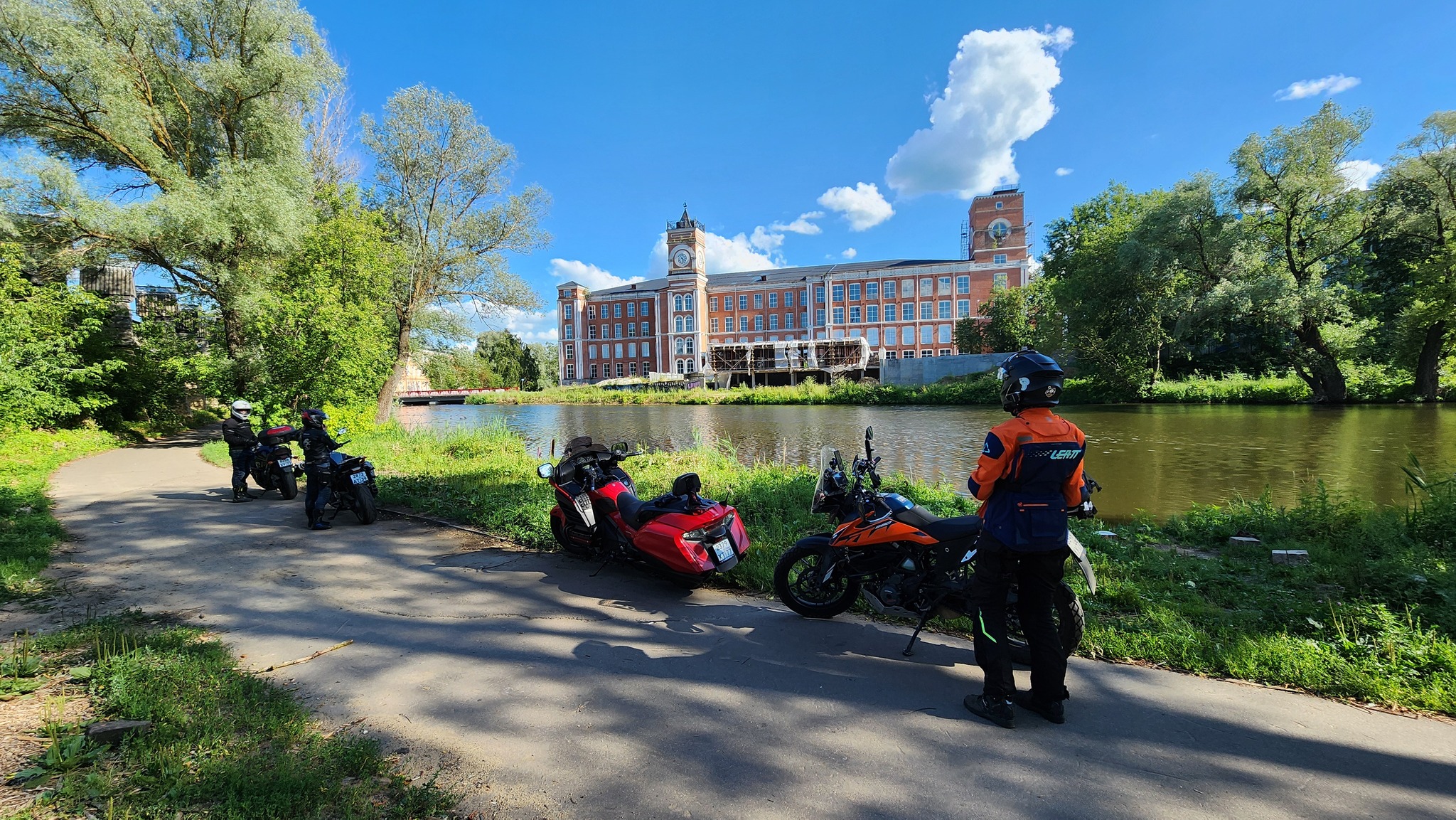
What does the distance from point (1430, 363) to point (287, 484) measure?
3711 centimetres

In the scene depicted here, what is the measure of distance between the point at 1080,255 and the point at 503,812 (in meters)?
43.1

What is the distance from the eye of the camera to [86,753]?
7.58 feet

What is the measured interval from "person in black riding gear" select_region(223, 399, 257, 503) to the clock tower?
235ft

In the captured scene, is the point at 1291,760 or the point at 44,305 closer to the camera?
the point at 1291,760

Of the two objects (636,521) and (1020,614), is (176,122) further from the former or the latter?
(1020,614)

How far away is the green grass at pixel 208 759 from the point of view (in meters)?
2.06

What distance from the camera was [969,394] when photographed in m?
42.4

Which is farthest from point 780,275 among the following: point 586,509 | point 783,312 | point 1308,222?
point 586,509

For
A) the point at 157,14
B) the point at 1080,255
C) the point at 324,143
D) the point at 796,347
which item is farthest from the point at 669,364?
the point at 157,14

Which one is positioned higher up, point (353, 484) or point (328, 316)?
point (328, 316)

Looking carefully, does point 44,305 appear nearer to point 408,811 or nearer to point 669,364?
point 408,811

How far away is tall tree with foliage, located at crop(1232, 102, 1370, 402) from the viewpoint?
24.2 metres

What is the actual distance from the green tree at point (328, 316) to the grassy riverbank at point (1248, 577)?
22.0 ft

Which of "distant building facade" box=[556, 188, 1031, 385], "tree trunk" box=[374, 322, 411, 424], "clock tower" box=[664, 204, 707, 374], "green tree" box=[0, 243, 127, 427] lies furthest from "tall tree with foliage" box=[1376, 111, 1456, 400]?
"clock tower" box=[664, 204, 707, 374]
